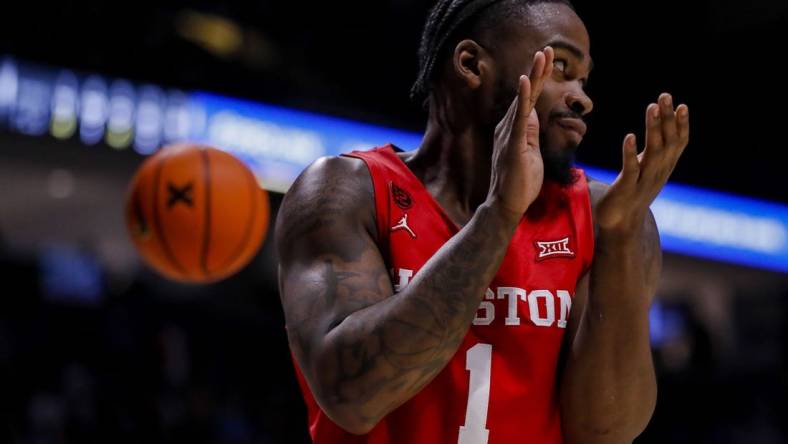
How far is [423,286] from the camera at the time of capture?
2049mm

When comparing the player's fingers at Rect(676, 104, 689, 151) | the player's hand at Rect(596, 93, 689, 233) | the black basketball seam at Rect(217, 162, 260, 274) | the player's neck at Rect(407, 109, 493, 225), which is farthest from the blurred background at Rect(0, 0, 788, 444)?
the player's fingers at Rect(676, 104, 689, 151)

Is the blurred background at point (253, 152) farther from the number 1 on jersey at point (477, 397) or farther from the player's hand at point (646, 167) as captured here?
the player's hand at point (646, 167)

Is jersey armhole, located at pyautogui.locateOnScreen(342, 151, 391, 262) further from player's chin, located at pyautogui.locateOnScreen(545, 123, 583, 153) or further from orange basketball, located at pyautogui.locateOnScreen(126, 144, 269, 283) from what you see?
orange basketball, located at pyautogui.locateOnScreen(126, 144, 269, 283)

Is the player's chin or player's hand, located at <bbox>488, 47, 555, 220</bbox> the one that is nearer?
player's hand, located at <bbox>488, 47, 555, 220</bbox>

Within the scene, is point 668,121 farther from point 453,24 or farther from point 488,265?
point 453,24

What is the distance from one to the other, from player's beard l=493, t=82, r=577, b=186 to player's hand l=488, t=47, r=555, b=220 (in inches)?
10.3

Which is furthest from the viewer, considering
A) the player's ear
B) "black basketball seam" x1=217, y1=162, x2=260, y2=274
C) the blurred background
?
the blurred background

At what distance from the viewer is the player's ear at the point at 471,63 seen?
2.49 metres

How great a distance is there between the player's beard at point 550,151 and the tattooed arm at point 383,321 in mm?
356

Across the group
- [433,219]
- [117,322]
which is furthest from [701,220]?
[433,219]

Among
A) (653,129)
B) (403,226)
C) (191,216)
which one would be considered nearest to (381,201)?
(403,226)

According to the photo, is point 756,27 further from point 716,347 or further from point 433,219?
point 433,219

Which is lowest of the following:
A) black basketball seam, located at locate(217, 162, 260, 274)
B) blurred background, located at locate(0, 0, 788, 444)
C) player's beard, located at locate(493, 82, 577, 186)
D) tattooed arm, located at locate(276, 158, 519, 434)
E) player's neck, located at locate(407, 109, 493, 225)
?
blurred background, located at locate(0, 0, 788, 444)

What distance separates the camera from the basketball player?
206cm
